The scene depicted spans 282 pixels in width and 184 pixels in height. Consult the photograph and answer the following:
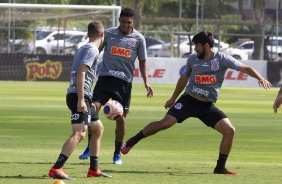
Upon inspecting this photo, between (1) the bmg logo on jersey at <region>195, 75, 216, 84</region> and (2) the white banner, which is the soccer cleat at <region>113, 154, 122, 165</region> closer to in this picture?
(1) the bmg logo on jersey at <region>195, 75, 216, 84</region>

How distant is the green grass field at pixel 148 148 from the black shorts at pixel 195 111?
693 millimetres

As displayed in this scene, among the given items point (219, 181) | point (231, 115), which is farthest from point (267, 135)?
point (219, 181)

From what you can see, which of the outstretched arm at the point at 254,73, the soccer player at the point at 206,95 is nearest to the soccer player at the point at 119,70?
the soccer player at the point at 206,95

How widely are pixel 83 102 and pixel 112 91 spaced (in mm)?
2617

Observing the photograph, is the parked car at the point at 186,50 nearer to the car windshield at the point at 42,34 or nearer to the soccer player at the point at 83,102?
the car windshield at the point at 42,34

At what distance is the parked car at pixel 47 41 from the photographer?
4394 cm

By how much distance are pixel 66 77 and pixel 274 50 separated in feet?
32.9

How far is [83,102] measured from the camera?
35.5 ft

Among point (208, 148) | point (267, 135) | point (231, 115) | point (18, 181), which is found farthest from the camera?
point (231, 115)

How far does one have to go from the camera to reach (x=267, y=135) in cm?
1866

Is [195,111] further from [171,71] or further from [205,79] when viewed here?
[171,71]

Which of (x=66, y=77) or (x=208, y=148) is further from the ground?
(x=208, y=148)

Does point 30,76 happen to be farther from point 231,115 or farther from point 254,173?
point 254,173

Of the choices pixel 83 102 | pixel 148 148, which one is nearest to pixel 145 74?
pixel 148 148
